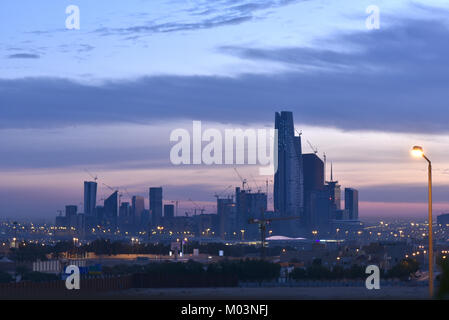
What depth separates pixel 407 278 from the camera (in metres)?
119

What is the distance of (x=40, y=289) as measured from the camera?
2736 inches

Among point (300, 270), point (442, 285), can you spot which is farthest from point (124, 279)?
point (442, 285)

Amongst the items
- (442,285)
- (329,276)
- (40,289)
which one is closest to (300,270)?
(329,276)

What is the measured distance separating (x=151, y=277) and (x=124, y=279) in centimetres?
451
